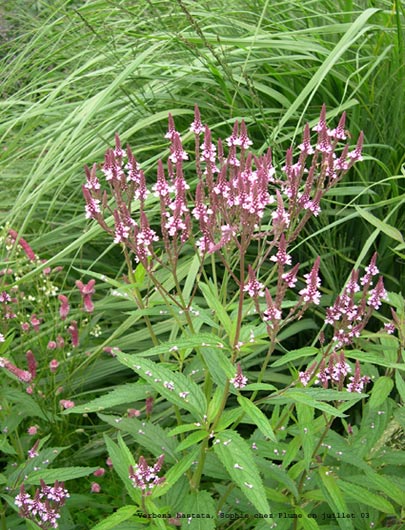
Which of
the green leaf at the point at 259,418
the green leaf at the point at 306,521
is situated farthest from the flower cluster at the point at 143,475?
the green leaf at the point at 306,521

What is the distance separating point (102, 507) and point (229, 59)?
1801 millimetres

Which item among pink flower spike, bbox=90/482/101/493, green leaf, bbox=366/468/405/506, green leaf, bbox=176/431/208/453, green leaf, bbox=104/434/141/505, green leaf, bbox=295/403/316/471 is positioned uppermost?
green leaf, bbox=176/431/208/453

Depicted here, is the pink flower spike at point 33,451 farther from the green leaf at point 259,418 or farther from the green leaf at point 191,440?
the green leaf at point 259,418

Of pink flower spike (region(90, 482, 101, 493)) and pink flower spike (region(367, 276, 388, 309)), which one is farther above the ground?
pink flower spike (region(367, 276, 388, 309))

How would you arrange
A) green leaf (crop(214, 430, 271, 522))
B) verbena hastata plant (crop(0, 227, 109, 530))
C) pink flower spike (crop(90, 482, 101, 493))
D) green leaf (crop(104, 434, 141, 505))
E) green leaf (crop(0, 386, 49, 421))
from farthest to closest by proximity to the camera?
pink flower spike (crop(90, 482, 101, 493)) → green leaf (crop(0, 386, 49, 421)) → verbena hastata plant (crop(0, 227, 109, 530)) → green leaf (crop(104, 434, 141, 505)) → green leaf (crop(214, 430, 271, 522))

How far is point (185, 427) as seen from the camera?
1.50 metres

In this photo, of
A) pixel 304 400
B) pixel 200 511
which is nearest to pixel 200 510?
pixel 200 511

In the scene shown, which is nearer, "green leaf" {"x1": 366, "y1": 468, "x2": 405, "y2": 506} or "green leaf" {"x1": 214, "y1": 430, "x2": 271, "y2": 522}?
"green leaf" {"x1": 214, "y1": 430, "x2": 271, "y2": 522}

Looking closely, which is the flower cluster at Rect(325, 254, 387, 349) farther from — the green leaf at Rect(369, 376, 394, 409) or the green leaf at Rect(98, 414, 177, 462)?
the green leaf at Rect(98, 414, 177, 462)

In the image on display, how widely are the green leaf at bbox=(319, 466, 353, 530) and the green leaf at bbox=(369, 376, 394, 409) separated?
A: 0.20 meters

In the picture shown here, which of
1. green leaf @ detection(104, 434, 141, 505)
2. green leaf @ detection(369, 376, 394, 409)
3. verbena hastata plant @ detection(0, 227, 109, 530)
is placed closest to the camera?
green leaf @ detection(104, 434, 141, 505)

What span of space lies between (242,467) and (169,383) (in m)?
0.24

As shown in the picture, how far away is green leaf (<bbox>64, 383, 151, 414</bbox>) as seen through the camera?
160 centimetres

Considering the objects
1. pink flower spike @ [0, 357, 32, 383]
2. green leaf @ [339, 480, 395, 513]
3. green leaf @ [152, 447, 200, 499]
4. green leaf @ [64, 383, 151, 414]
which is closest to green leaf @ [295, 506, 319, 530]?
green leaf @ [339, 480, 395, 513]
